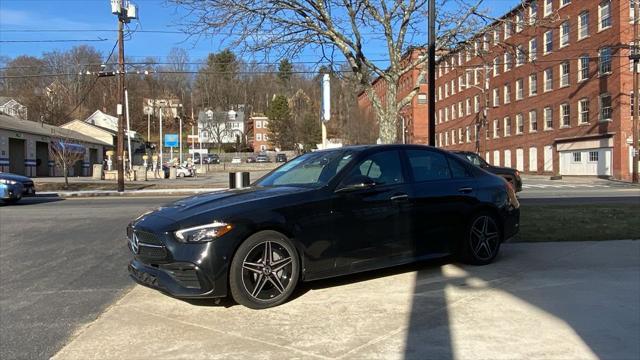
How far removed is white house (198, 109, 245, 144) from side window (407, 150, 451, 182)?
7511 cm

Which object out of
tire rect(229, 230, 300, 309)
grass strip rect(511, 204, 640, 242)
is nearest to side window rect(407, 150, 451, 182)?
tire rect(229, 230, 300, 309)

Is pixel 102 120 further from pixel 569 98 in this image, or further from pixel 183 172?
pixel 569 98

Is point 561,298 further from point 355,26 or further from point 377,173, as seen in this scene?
point 355,26

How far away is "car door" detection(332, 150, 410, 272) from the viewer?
5.60 metres

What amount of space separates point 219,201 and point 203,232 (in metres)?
0.55

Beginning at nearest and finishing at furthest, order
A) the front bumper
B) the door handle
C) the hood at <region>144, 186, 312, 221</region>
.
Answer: the front bumper, the hood at <region>144, 186, 312, 221</region>, the door handle

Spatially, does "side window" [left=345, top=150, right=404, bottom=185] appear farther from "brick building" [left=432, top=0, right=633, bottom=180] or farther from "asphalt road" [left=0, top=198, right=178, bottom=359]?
"brick building" [left=432, top=0, right=633, bottom=180]

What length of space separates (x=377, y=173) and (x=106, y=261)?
15.4 ft

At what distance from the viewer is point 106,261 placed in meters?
A: 8.39

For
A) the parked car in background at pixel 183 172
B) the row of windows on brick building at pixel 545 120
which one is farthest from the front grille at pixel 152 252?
the parked car in background at pixel 183 172

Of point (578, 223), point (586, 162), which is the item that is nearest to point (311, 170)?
point (578, 223)

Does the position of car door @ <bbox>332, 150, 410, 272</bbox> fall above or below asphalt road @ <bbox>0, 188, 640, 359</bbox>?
above

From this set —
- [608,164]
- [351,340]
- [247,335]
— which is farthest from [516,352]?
[608,164]

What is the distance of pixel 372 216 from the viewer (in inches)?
228
